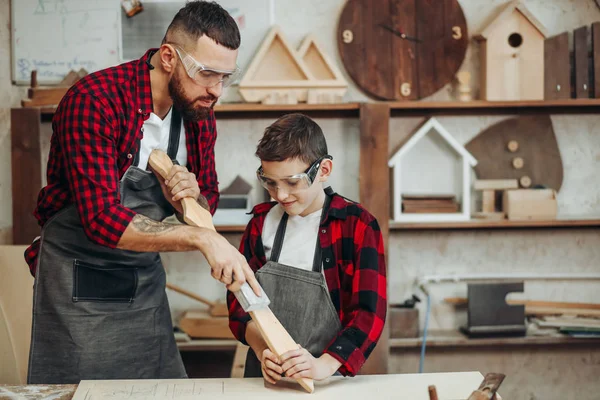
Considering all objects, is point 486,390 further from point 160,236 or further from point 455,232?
point 455,232

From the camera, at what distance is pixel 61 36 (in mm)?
3578

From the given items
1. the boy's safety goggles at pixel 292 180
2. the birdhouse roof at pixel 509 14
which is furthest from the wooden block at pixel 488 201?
the boy's safety goggles at pixel 292 180

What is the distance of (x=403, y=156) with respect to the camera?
372 cm

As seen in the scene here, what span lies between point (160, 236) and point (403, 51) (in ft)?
7.36

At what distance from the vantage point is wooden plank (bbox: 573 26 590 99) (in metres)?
3.52

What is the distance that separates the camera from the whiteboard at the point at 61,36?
357 cm

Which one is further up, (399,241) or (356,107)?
(356,107)

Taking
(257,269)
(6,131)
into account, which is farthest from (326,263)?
(6,131)

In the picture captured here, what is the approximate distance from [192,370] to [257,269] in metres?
1.90

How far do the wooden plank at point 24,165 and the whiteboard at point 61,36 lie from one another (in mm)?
366

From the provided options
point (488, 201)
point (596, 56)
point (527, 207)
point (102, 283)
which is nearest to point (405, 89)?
point (488, 201)

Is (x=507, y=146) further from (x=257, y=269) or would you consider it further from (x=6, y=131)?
(x=6, y=131)

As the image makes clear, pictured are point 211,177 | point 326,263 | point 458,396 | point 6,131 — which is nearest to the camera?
point 458,396

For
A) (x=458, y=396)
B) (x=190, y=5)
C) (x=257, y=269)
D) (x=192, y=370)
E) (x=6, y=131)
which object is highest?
(x=190, y=5)
